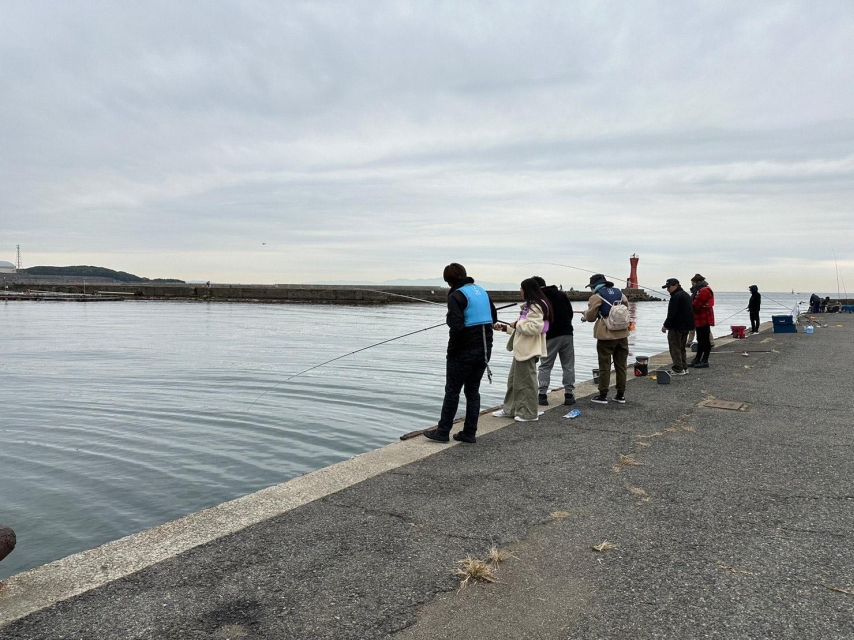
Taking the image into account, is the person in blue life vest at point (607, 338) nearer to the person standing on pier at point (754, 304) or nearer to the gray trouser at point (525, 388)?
the gray trouser at point (525, 388)

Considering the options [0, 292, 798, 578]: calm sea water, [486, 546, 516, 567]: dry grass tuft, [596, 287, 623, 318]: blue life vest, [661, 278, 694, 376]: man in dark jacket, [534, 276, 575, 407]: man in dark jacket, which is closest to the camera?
[486, 546, 516, 567]: dry grass tuft

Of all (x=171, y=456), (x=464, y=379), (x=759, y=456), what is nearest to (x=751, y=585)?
(x=759, y=456)

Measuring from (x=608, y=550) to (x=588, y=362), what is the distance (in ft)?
47.7

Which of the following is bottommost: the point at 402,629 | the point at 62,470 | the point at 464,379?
the point at 62,470

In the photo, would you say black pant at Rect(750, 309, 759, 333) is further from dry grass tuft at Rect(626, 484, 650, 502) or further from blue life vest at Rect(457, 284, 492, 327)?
dry grass tuft at Rect(626, 484, 650, 502)

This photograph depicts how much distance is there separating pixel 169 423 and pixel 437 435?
210 inches

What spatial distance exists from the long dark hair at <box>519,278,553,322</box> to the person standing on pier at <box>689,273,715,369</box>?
619 cm

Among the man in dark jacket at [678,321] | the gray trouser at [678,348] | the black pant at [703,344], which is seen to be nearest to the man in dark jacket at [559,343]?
the man in dark jacket at [678,321]

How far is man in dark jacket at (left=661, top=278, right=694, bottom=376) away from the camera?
11.3 meters

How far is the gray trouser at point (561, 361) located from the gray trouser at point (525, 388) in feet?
4.27

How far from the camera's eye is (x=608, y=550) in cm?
371

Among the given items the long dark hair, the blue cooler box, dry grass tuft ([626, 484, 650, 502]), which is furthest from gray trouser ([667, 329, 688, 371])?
the blue cooler box

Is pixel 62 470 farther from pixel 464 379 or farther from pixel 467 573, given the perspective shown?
pixel 467 573

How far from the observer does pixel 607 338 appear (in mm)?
8500
